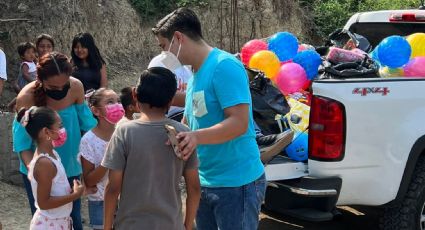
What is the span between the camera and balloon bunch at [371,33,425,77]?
493 cm

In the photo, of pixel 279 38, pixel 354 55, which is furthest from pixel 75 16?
pixel 354 55

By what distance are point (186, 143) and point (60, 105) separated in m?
1.58

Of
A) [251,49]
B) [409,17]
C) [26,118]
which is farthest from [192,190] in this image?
[409,17]

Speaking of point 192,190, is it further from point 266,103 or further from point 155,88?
point 266,103

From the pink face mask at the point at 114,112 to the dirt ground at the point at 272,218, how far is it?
72.6 inches

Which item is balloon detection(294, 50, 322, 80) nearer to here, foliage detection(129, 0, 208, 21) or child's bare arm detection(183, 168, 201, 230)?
child's bare arm detection(183, 168, 201, 230)

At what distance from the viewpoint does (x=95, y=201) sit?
379 cm

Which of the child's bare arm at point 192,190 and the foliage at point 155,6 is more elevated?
the foliage at point 155,6

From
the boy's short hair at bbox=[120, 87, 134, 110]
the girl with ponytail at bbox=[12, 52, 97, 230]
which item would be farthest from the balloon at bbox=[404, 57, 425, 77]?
the girl with ponytail at bbox=[12, 52, 97, 230]

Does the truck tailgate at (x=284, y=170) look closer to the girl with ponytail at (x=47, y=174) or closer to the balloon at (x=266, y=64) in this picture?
the balloon at (x=266, y=64)

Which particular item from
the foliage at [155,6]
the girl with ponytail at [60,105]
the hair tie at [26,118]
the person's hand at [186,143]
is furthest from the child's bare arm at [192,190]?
the foliage at [155,6]

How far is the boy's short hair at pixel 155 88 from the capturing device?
2705mm

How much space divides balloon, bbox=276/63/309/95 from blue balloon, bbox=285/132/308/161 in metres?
0.83

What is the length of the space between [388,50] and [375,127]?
3.40ft
